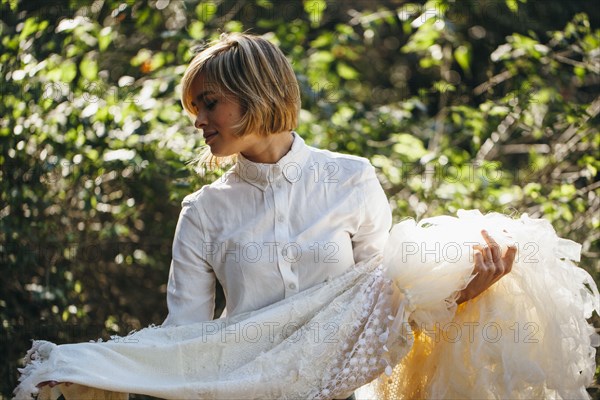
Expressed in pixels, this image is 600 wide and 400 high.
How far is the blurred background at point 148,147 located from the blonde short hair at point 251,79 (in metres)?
0.94

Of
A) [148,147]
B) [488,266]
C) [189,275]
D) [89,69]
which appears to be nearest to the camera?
[488,266]

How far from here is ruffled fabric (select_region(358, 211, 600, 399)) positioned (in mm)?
2365

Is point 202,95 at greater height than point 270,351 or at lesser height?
greater

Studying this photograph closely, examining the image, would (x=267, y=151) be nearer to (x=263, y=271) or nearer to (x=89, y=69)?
(x=263, y=271)

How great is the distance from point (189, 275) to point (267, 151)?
1.52ft

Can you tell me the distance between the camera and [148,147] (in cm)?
373

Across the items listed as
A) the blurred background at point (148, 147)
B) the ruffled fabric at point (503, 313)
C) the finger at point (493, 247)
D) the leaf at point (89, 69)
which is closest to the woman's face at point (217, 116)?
the ruffled fabric at point (503, 313)

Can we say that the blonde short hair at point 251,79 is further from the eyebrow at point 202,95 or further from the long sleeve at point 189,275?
the long sleeve at point 189,275

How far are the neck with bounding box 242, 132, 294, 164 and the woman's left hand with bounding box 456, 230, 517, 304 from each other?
2.27 feet

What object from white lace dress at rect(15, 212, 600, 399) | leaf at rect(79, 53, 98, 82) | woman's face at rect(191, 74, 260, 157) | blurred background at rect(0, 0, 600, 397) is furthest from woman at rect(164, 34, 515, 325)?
leaf at rect(79, 53, 98, 82)

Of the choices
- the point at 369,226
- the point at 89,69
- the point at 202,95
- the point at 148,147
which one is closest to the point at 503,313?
the point at 369,226

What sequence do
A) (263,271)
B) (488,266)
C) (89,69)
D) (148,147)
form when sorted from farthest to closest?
1. (89,69)
2. (148,147)
3. (263,271)
4. (488,266)

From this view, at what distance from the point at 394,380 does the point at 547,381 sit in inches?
19.0

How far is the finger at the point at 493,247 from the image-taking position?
7.82 ft
